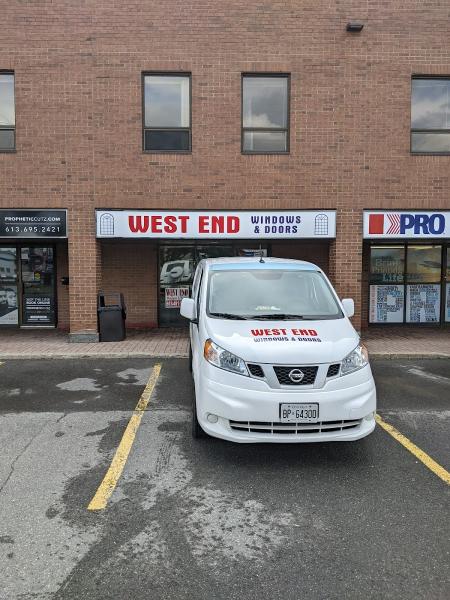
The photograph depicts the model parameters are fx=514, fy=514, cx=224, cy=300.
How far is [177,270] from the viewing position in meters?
13.6

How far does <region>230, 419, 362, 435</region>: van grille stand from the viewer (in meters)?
4.46

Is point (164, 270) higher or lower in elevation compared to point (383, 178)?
lower

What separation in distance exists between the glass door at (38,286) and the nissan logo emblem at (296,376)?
408 inches

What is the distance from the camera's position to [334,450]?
514 cm

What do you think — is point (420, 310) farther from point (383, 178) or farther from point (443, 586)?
point (443, 586)

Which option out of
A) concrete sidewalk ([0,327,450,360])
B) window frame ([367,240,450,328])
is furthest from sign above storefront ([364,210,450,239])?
concrete sidewalk ([0,327,450,360])

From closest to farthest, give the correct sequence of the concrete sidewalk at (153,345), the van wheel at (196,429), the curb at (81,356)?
the van wheel at (196,429) → the curb at (81,356) → the concrete sidewalk at (153,345)

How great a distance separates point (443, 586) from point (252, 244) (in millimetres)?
11129

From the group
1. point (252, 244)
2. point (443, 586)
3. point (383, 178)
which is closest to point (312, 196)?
point (383, 178)

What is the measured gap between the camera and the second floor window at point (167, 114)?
11.6m

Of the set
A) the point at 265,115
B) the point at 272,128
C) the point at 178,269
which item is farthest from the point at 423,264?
the point at 178,269

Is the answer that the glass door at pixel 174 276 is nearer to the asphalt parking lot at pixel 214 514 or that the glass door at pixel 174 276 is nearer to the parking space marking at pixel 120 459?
the parking space marking at pixel 120 459

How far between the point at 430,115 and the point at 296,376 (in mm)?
9767

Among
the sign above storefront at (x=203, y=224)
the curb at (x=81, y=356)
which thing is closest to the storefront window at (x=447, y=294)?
the sign above storefront at (x=203, y=224)
